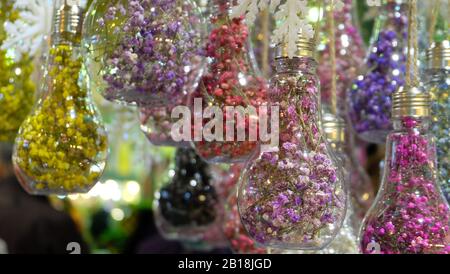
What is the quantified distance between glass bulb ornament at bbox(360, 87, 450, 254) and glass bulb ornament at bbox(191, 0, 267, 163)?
20cm

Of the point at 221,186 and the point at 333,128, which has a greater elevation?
the point at 333,128

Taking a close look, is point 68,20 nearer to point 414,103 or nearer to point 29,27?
point 29,27

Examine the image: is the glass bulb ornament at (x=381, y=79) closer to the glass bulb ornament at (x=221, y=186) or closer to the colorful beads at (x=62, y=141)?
the glass bulb ornament at (x=221, y=186)

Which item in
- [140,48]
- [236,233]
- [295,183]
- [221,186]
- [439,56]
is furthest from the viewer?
[221,186]

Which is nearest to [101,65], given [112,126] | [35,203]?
[112,126]

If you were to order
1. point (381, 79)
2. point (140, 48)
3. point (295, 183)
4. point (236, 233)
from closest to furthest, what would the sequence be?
point (295, 183) → point (140, 48) → point (381, 79) → point (236, 233)

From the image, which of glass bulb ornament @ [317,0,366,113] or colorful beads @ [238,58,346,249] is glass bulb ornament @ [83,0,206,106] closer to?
colorful beads @ [238,58,346,249]

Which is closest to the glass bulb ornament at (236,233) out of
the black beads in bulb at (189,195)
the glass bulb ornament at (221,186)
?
the glass bulb ornament at (221,186)

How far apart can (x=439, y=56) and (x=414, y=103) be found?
0.19 meters

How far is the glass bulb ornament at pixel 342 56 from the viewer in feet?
4.09

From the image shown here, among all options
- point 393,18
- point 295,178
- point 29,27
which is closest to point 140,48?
point 295,178

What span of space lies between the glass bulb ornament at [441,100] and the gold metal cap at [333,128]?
16cm

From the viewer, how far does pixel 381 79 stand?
1.14 meters

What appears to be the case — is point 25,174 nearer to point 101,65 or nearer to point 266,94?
point 101,65
